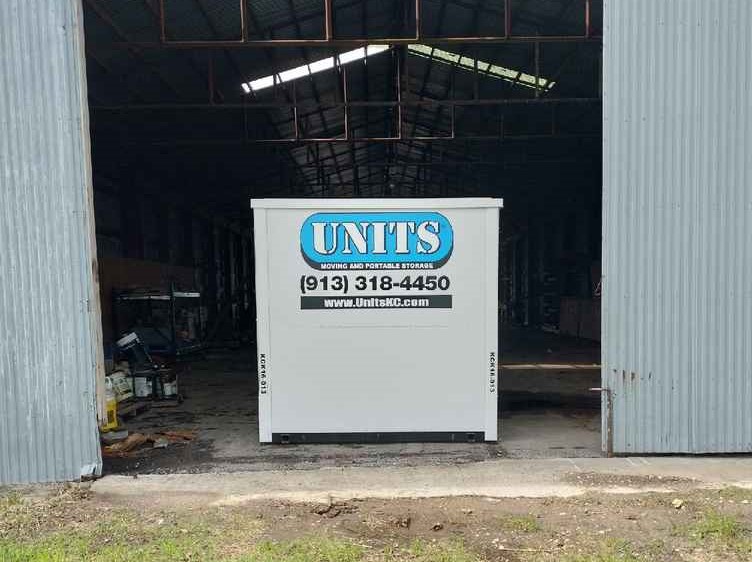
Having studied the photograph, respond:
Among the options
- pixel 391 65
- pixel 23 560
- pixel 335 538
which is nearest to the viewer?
pixel 23 560

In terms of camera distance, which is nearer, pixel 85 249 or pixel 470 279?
pixel 85 249

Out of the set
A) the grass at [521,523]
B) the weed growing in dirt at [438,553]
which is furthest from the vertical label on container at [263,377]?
the grass at [521,523]

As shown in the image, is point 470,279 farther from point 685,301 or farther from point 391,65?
point 391,65

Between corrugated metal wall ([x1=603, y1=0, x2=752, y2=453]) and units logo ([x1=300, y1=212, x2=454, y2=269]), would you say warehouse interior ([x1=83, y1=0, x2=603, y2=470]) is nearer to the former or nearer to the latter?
corrugated metal wall ([x1=603, y1=0, x2=752, y2=453])

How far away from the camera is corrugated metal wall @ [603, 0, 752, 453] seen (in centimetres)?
554

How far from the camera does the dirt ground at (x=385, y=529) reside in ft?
12.6

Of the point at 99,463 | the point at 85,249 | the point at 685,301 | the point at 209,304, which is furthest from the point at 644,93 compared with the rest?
the point at 209,304

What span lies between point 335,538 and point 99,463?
2.90 meters

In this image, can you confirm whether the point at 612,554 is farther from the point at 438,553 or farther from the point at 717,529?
the point at 438,553

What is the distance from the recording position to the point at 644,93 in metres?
5.57

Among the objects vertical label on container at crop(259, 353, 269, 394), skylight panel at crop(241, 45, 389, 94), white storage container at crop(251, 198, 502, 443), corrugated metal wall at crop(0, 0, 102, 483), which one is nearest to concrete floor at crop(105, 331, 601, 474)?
white storage container at crop(251, 198, 502, 443)

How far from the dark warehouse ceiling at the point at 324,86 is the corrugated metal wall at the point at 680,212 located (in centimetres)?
222

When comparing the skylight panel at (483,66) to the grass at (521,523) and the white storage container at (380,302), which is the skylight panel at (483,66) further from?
the grass at (521,523)

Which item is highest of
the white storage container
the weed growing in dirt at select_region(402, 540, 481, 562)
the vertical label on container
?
the white storage container
